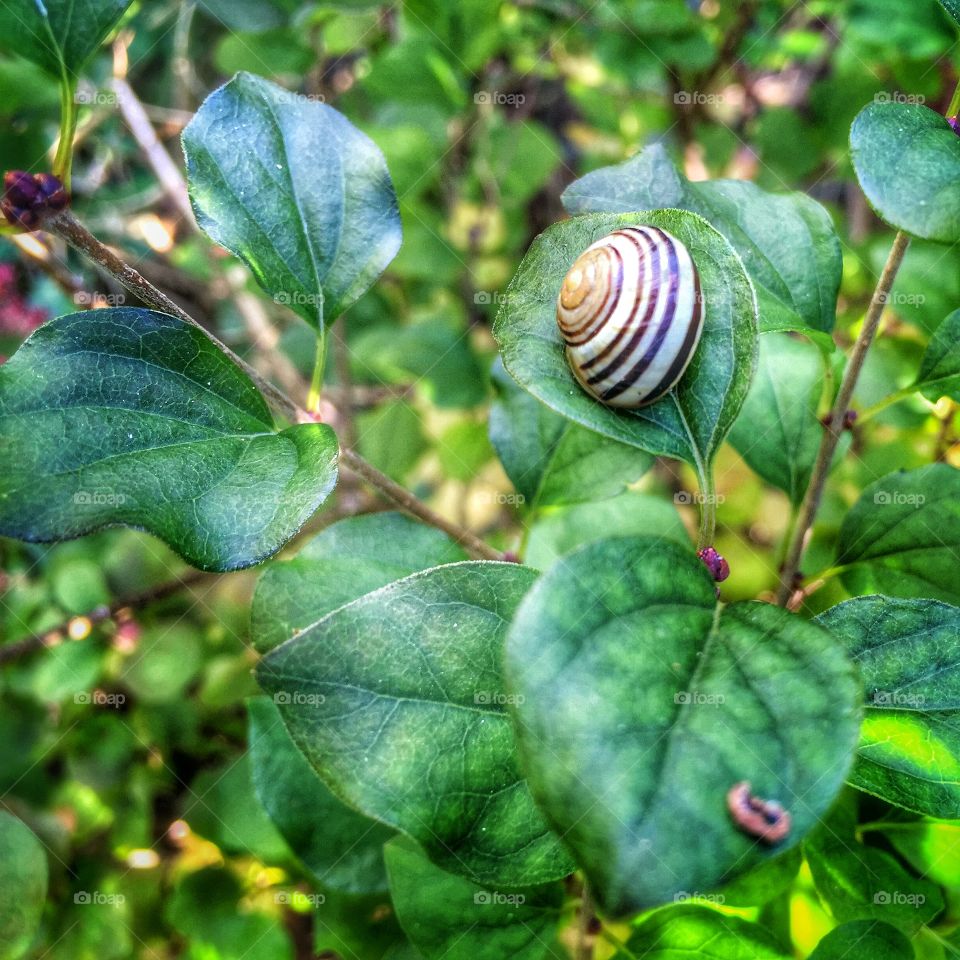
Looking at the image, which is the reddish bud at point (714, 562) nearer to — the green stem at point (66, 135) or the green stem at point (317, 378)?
the green stem at point (317, 378)

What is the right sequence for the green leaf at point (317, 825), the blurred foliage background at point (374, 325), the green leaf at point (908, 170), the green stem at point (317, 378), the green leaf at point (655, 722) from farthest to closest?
the blurred foliage background at point (374, 325) → the green leaf at point (317, 825) → the green stem at point (317, 378) → the green leaf at point (908, 170) → the green leaf at point (655, 722)

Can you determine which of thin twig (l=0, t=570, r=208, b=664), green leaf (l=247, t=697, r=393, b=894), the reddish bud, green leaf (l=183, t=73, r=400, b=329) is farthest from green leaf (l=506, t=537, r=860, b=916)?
thin twig (l=0, t=570, r=208, b=664)

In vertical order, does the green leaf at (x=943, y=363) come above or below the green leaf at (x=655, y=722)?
above

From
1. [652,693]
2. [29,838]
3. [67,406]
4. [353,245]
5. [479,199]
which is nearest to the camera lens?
[652,693]

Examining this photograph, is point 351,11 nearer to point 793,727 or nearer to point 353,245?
point 353,245

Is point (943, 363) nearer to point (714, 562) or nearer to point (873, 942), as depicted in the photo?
point (714, 562)

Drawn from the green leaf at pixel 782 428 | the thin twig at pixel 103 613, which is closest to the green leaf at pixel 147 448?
the green leaf at pixel 782 428

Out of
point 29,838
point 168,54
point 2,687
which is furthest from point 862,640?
point 168,54
